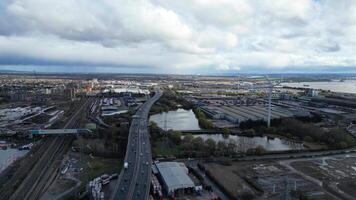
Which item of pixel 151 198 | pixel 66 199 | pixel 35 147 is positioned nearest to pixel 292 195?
pixel 151 198

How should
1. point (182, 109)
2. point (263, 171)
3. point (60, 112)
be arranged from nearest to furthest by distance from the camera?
point (263, 171)
point (60, 112)
point (182, 109)

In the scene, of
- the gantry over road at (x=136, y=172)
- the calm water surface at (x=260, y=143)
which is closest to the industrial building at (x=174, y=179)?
the gantry over road at (x=136, y=172)

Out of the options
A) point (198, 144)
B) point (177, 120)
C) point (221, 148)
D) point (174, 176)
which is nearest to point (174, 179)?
point (174, 176)

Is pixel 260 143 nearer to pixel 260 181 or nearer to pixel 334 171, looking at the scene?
pixel 334 171

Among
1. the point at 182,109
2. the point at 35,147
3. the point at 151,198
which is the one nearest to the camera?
the point at 151,198

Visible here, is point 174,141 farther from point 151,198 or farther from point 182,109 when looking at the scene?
point 182,109

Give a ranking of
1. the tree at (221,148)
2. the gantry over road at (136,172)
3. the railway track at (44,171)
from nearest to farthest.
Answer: the gantry over road at (136,172) < the railway track at (44,171) < the tree at (221,148)

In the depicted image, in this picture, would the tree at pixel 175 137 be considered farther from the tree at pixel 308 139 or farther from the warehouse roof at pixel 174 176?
the tree at pixel 308 139
